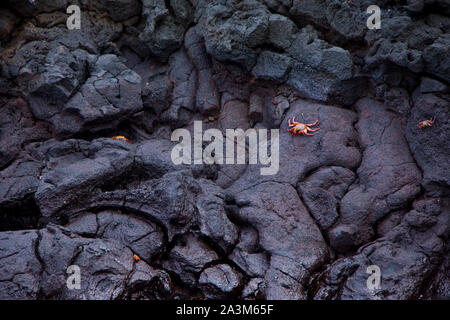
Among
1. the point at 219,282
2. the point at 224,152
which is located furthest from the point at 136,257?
the point at 224,152

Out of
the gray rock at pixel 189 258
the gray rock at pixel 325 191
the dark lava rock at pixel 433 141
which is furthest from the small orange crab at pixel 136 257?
the dark lava rock at pixel 433 141

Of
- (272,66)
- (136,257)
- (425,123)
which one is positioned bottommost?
(136,257)

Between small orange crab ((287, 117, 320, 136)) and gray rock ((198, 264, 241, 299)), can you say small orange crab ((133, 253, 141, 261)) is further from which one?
small orange crab ((287, 117, 320, 136))

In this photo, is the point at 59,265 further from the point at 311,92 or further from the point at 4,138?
the point at 311,92

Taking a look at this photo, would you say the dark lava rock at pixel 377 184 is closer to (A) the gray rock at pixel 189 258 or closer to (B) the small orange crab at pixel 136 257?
(A) the gray rock at pixel 189 258

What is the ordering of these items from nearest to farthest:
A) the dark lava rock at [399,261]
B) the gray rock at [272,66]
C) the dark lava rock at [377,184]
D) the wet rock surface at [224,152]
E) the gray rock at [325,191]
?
the dark lava rock at [399,261] → the wet rock surface at [224,152] → the dark lava rock at [377,184] → the gray rock at [325,191] → the gray rock at [272,66]

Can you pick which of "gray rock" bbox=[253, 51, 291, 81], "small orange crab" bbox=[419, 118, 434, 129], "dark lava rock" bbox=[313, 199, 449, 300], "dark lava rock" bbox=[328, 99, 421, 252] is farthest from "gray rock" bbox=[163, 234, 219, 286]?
"small orange crab" bbox=[419, 118, 434, 129]

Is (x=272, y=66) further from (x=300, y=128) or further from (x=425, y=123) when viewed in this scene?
(x=425, y=123)

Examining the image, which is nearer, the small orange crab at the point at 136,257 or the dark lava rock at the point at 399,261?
the dark lava rock at the point at 399,261
